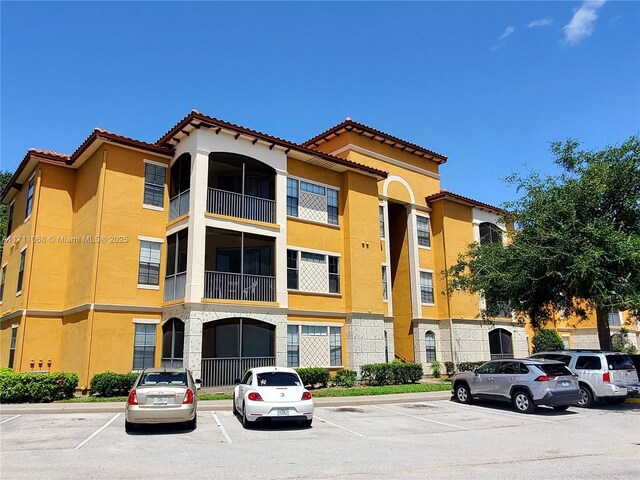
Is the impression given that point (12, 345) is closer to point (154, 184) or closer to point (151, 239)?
point (151, 239)

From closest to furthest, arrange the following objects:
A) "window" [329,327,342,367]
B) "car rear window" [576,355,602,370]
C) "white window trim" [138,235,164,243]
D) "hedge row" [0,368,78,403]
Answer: "hedge row" [0,368,78,403]
"car rear window" [576,355,602,370]
"white window trim" [138,235,164,243]
"window" [329,327,342,367]

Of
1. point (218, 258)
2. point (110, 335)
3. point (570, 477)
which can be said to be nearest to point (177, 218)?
point (218, 258)

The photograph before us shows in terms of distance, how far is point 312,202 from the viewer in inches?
926

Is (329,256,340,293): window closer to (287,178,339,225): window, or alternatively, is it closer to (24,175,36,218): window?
(287,178,339,225): window

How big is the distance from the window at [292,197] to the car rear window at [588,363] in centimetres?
1290

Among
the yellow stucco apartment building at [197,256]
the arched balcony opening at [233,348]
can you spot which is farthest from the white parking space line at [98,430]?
the arched balcony opening at [233,348]

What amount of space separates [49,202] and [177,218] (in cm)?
631

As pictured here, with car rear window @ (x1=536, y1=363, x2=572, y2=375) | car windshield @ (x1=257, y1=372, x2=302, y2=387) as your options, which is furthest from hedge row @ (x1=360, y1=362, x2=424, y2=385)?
car windshield @ (x1=257, y1=372, x2=302, y2=387)

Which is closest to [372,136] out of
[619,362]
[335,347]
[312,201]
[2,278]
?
[312,201]

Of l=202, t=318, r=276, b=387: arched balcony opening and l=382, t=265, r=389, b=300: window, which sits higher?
l=382, t=265, r=389, b=300: window

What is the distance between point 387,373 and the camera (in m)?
21.8

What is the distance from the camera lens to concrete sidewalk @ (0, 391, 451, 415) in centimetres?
1405

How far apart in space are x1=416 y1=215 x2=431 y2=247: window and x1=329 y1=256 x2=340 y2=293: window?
7592mm

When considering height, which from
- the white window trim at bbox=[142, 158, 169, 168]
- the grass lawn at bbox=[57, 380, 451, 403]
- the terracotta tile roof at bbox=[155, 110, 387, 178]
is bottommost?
the grass lawn at bbox=[57, 380, 451, 403]
